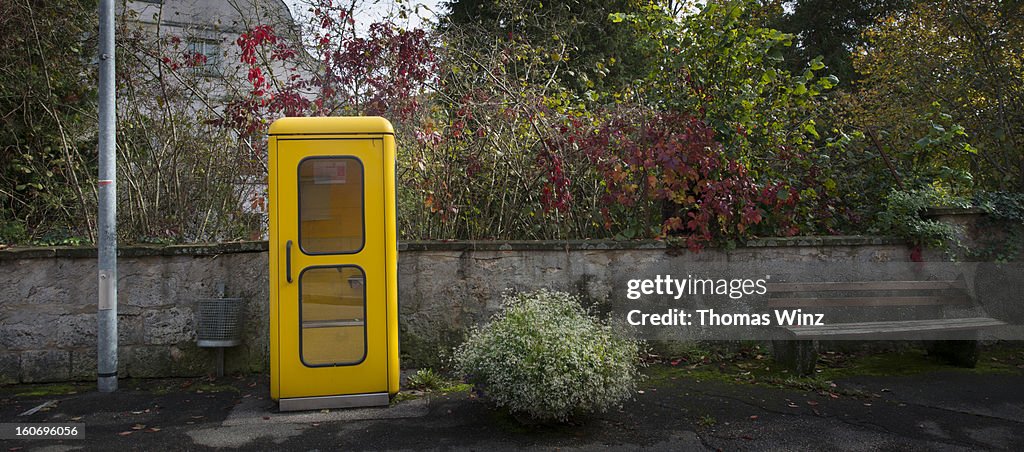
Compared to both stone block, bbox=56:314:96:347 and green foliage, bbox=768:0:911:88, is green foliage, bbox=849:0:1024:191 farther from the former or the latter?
green foliage, bbox=768:0:911:88

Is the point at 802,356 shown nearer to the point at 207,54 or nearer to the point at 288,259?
the point at 288,259

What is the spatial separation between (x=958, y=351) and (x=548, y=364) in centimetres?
434

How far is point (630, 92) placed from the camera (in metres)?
7.34

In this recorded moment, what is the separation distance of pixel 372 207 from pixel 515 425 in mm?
1850

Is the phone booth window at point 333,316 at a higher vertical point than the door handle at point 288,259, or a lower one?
A: lower

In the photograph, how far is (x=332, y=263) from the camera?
4977mm

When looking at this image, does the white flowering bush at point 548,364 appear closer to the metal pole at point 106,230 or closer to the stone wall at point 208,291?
the stone wall at point 208,291

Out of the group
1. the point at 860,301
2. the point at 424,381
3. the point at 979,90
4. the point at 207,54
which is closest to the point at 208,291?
the point at 424,381

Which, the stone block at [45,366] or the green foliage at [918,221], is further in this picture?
the green foliage at [918,221]

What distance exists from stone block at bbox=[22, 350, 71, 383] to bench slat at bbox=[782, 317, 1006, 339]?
6.28 m

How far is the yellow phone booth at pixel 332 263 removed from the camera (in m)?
4.93

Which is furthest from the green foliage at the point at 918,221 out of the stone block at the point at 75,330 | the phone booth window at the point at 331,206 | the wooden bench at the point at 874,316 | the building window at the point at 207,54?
the stone block at the point at 75,330

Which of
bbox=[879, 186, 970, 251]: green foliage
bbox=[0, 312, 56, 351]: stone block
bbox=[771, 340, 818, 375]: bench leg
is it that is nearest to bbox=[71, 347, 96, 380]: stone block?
bbox=[0, 312, 56, 351]: stone block

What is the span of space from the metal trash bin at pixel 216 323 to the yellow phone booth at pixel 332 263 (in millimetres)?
1109
